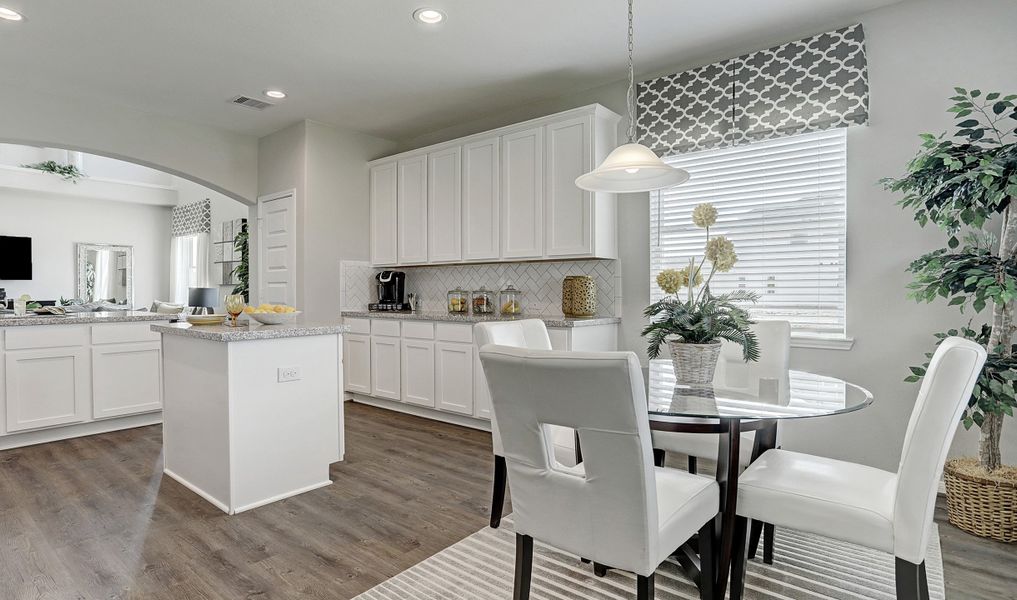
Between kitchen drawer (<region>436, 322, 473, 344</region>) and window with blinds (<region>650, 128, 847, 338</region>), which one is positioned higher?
window with blinds (<region>650, 128, 847, 338</region>)

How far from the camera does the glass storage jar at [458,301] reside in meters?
4.87

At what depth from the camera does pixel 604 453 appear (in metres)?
1.38

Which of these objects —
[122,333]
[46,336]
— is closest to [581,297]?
[122,333]

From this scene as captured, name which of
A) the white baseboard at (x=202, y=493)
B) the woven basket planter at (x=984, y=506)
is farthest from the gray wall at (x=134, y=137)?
the woven basket planter at (x=984, y=506)

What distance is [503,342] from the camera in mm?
2381

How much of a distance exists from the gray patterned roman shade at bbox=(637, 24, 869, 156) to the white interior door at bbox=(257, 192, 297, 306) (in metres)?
3.38

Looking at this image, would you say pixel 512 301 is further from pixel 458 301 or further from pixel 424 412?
pixel 424 412

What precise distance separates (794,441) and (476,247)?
2729mm

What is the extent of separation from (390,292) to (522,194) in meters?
1.90

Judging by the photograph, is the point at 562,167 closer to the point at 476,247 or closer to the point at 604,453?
the point at 476,247

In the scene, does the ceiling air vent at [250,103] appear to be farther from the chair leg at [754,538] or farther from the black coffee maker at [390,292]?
the chair leg at [754,538]

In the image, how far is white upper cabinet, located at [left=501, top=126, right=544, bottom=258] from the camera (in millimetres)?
4148

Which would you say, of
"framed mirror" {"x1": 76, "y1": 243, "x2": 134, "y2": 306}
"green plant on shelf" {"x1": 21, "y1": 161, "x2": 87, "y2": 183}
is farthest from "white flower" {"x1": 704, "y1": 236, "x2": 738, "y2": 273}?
"framed mirror" {"x1": 76, "y1": 243, "x2": 134, "y2": 306}

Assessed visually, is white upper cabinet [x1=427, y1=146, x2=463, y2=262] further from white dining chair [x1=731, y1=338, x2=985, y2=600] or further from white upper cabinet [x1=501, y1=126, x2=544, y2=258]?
white dining chair [x1=731, y1=338, x2=985, y2=600]
